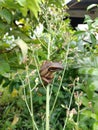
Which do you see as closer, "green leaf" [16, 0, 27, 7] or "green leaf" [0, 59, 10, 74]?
"green leaf" [16, 0, 27, 7]

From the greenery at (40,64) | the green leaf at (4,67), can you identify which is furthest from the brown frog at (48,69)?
the green leaf at (4,67)

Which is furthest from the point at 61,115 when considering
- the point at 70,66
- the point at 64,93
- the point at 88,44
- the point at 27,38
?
the point at 27,38

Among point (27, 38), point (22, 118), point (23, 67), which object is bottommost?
point (22, 118)

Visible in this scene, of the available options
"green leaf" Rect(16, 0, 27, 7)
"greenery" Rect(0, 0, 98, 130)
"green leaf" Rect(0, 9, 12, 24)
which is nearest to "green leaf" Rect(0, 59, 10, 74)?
"greenery" Rect(0, 0, 98, 130)

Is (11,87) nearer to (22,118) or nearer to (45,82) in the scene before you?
(22,118)

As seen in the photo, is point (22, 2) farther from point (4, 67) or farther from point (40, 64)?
point (40, 64)

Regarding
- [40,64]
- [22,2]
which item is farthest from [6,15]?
[40,64]

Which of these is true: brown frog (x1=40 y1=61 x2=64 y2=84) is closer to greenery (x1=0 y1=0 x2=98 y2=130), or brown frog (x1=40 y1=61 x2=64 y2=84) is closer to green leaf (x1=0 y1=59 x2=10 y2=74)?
greenery (x1=0 y1=0 x2=98 y2=130)
